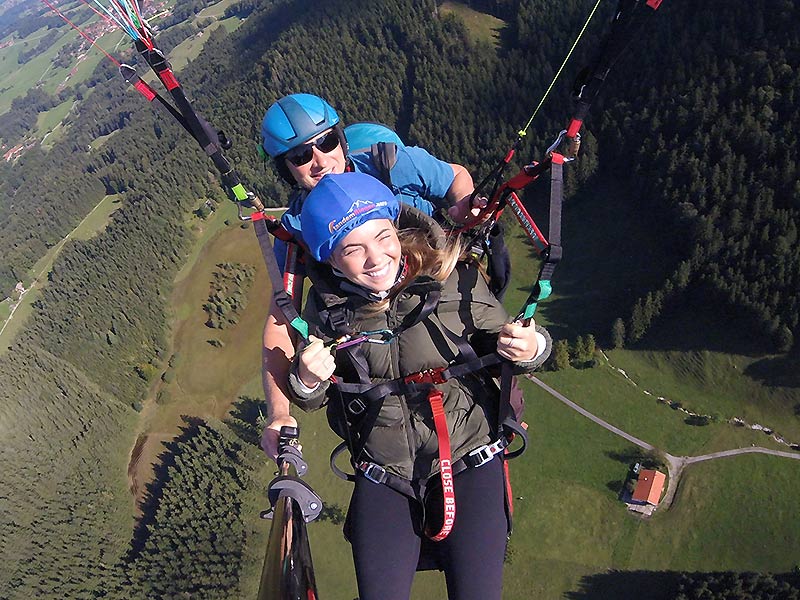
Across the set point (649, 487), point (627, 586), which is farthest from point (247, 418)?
point (649, 487)

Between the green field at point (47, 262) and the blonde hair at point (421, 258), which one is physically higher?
the blonde hair at point (421, 258)

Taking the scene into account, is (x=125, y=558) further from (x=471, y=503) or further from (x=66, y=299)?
(x=471, y=503)

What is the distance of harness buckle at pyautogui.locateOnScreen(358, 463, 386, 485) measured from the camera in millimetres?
4816

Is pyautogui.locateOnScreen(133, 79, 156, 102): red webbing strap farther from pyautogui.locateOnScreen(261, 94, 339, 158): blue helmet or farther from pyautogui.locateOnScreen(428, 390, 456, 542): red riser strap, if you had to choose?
pyautogui.locateOnScreen(428, 390, 456, 542): red riser strap

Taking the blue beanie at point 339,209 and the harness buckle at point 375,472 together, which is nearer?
the blue beanie at point 339,209

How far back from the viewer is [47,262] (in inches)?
3469

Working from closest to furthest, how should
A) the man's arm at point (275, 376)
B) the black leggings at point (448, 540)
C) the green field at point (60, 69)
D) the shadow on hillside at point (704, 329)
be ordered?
the man's arm at point (275, 376), the black leggings at point (448, 540), the shadow on hillside at point (704, 329), the green field at point (60, 69)

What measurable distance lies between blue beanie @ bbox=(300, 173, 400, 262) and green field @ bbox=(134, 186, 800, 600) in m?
32.4

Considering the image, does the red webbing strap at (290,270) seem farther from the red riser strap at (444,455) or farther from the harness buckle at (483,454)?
the harness buckle at (483,454)

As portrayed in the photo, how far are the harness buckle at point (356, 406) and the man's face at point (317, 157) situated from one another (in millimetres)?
2329

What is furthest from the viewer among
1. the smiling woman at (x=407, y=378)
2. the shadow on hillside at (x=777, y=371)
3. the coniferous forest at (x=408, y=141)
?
the coniferous forest at (x=408, y=141)

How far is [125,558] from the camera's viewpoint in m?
44.8

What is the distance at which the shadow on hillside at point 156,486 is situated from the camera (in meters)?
45.3

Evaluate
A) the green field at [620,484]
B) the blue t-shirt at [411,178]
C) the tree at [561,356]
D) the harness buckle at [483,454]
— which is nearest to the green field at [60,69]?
the tree at [561,356]
